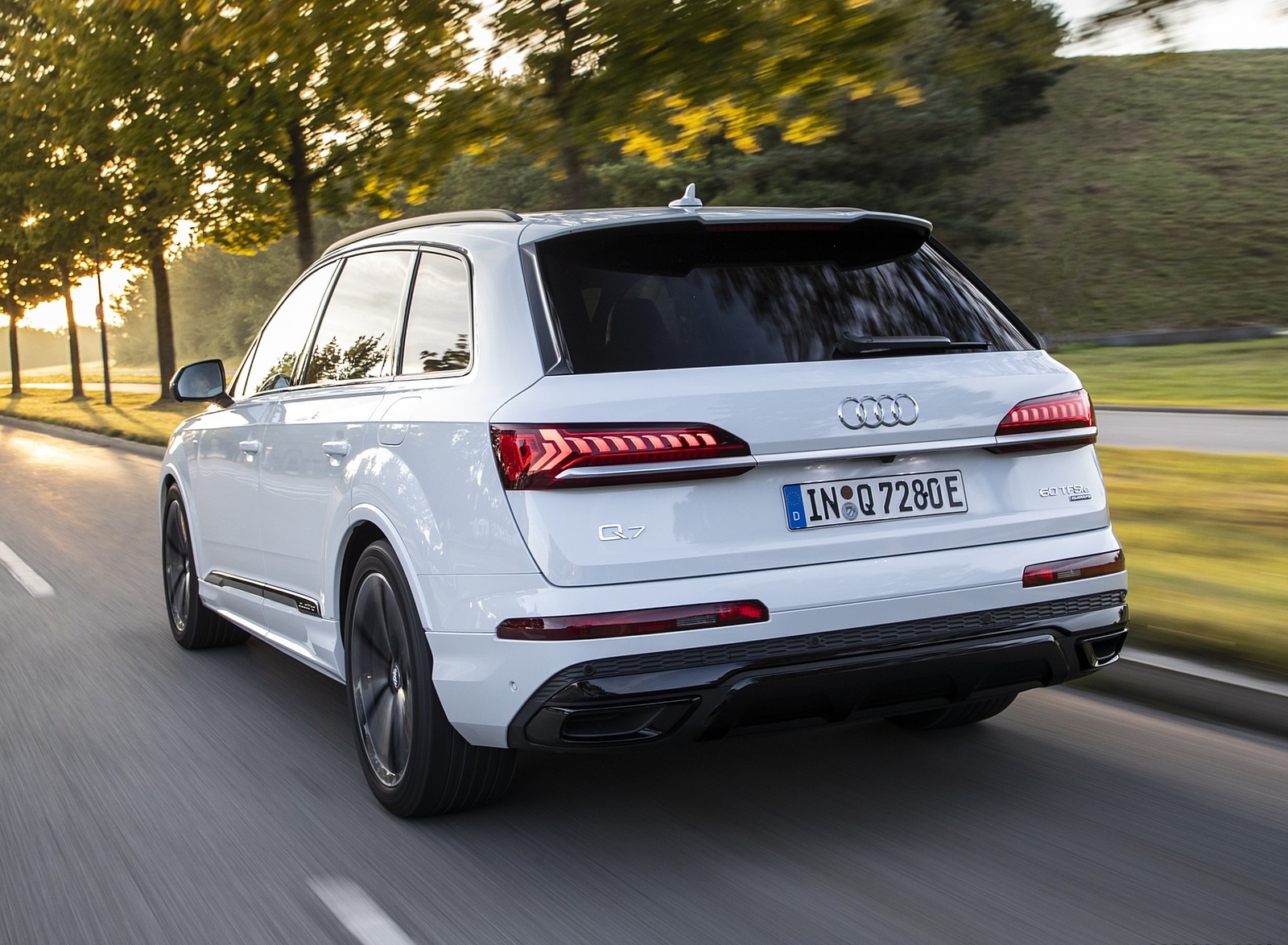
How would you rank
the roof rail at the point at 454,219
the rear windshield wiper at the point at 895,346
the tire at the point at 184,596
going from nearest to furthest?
the rear windshield wiper at the point at 895,346, the roof rail at the point at 454,219, the tire at the point at 184,596

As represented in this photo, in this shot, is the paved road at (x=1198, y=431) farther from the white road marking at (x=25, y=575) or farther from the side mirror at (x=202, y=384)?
the side mirror at (x=202, y=384)

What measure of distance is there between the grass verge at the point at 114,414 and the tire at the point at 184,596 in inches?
608

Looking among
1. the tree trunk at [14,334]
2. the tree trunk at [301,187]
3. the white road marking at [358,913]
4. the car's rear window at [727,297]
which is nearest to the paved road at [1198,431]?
the car's rear window at [727,297]

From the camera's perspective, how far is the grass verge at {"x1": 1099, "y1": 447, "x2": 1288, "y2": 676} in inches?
224

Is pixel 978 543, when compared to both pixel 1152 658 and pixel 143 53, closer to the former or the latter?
pixel 1152 658

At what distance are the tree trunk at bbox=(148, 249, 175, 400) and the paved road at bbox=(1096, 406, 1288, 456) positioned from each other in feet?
79.5

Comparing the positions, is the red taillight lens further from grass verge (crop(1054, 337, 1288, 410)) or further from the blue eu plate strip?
grass verge (crop(1054, 337, 1288, 410))

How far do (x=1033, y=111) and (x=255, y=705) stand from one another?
50.5 meters

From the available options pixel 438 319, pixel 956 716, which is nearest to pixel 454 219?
pixel 438 319

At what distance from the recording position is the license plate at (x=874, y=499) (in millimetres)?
3648

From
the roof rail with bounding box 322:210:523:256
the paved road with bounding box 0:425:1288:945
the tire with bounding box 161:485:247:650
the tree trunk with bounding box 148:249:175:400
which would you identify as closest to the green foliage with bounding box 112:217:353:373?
the tree trunk with bounding box 148:249:175:400

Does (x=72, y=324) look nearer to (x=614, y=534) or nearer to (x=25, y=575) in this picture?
(x=25, y=575)

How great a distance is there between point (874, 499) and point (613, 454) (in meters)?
0.73

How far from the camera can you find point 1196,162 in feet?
181
